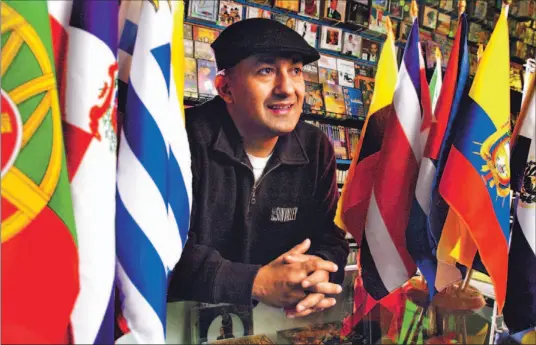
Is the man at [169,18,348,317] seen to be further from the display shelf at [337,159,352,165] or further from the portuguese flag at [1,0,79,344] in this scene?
the portuguese flag at [1,0,79,344]

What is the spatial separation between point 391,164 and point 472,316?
82 centimetres

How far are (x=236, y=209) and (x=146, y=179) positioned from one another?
1.24 ft

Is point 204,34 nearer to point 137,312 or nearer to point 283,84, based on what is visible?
point 283,84

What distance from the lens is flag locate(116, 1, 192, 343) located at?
35.4 inches

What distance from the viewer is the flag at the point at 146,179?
899 millimetres

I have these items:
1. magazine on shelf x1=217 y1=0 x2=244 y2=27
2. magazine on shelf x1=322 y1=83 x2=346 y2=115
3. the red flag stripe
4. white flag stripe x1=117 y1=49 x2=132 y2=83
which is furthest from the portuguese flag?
magazine on shelf x1=322 y1=83 x2=346 y2=115

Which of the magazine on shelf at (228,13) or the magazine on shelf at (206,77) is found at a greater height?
the magazine on shelf at (228,13)

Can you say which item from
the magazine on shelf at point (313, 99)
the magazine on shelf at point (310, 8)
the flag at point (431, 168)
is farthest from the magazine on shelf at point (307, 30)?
the flag at point (431, 168)

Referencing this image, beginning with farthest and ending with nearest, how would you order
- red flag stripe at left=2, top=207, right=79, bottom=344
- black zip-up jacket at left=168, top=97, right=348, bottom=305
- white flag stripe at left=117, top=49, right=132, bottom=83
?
black zip-up jacket at left=168, top=97, right=348, bottom=305, white flag stripe at left=117, top=49, right=132, bottom=83, red flag stripe at left=2, top=207, right=79, bottom=344

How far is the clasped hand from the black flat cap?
0.57 meters

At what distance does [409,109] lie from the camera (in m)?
1.40

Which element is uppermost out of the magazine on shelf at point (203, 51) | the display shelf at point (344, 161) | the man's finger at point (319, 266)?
the magazine on shelf at point (203, 51)

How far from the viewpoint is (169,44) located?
3.18 feet

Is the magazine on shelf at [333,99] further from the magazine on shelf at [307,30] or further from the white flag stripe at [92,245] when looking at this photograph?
the white flag stripe at [92,245]
